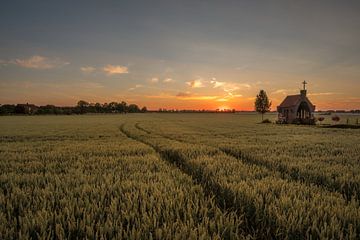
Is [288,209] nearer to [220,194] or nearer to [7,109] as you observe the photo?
[220,194]

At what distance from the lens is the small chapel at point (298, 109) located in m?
46.9

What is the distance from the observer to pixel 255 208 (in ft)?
15.4

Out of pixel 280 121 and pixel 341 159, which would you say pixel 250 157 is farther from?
pixel 280 121

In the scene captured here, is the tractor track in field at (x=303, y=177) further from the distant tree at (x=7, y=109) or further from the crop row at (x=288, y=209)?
the distant tree at (x=7, y=109)

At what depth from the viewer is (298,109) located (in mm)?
49406

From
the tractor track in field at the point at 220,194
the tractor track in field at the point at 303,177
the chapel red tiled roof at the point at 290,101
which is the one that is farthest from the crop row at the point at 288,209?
the chapel red tiled roof at the point at 290,101

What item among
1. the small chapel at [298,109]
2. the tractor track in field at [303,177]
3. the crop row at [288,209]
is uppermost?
the small chapel at [298,109]

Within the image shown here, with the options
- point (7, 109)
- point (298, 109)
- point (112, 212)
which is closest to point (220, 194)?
point (112, 212)

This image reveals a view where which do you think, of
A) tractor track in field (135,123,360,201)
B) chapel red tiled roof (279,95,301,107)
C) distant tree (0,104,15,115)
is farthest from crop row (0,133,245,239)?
distant tree (0,104,15,115)

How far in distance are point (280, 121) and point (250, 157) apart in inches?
1804

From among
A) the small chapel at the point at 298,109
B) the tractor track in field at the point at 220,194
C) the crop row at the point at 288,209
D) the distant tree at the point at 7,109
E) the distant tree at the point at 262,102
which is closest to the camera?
the crop row at the point at 288,209

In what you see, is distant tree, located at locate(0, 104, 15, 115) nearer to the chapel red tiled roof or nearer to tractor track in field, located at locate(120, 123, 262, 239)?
the chapel red tiled roof

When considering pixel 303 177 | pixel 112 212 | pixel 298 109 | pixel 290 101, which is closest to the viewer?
pixel 112 212

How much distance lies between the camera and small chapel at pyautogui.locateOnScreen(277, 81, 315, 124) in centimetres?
4694
